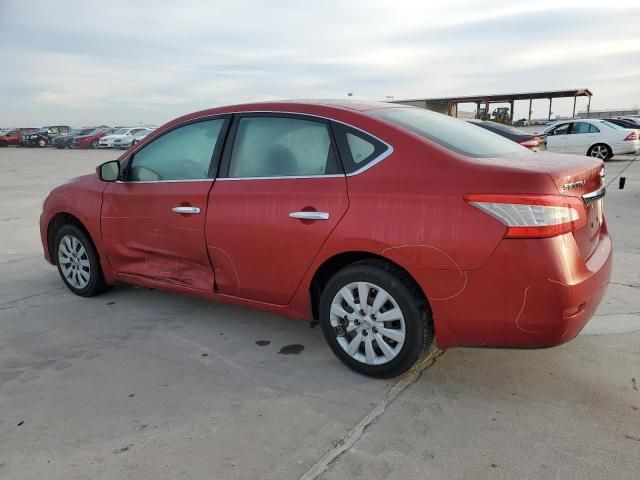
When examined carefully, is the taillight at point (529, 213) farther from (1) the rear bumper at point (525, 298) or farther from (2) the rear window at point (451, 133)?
(2) the rear window at point (451, 133)

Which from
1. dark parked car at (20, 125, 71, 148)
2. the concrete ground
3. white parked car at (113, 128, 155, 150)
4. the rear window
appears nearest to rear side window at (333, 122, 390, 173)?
the rear window

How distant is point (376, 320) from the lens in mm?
3033

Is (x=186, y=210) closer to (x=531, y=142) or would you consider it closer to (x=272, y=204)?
(x=272, y=204)

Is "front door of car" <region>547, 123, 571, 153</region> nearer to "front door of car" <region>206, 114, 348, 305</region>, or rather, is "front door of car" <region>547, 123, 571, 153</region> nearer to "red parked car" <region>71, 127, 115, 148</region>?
"front door of car" <region>206, 114, 348, 305</region>

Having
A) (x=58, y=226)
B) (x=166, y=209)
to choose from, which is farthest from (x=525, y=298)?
(x=58, y=226)

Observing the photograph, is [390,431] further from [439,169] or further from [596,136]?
[596,136]

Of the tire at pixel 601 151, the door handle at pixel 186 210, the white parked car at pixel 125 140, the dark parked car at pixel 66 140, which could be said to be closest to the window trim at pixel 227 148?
the door handle at pixel 186 210

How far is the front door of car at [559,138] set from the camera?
17928 millimetres

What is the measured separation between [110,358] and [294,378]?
4.17 feet

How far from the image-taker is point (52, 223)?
4.85m

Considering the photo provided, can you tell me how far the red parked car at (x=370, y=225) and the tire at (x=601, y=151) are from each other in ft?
53.1

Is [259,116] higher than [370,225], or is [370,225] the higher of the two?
[259,116]

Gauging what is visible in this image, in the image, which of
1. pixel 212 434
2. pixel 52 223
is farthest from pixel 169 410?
pixel 52 223

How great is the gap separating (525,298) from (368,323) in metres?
0.89
